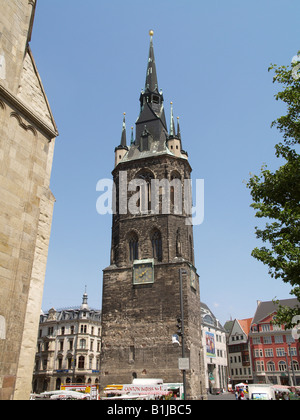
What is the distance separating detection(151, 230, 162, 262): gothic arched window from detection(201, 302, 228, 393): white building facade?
3216 centimetres

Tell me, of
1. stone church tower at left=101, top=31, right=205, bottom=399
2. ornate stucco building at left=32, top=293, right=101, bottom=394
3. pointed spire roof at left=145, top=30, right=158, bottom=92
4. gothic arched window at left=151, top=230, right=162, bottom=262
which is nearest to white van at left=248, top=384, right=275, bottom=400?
stone church tower at left=101, top=31, right=205, bottom=399

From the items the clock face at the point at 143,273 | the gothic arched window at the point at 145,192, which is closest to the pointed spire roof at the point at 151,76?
the gothic arched window at the point at 145,192

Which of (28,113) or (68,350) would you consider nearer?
(28,113)

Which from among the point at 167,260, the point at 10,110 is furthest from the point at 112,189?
the point at 10,110

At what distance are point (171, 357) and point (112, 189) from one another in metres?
17.1

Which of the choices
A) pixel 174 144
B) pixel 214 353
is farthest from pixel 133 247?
pixel 214 353

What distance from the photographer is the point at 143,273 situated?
107 ft

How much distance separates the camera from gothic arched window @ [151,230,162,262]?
33.6 m

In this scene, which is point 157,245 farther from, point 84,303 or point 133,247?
point 84,303

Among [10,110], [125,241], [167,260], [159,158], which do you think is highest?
[159,158]

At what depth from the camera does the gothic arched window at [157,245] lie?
33.6m

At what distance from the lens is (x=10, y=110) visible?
1066 cm

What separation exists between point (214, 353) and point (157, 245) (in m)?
37.2
